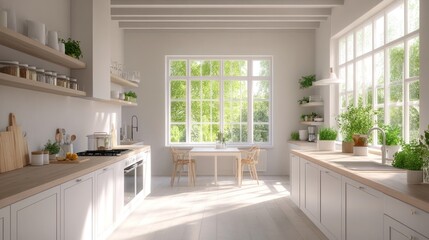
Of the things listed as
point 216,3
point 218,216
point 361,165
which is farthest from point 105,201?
point 216,3

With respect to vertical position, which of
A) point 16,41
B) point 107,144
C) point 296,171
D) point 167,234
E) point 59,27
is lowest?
point 167,234

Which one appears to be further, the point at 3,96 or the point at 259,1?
the point at 259,1

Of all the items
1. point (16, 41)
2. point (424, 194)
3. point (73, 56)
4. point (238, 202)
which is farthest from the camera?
point (238, 202)

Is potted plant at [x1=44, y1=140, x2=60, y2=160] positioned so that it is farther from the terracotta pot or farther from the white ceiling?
the terracotta pot

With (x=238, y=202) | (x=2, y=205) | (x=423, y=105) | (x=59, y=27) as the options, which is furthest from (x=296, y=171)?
(x=2, y=205)

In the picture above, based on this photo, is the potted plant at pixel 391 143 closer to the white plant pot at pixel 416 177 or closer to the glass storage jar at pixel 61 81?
the white plant pot at pixel 416 177

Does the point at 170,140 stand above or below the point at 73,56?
below

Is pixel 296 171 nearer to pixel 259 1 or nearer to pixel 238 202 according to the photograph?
pixel 238 202

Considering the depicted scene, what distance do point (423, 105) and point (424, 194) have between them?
2.27 m

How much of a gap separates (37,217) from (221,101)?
6904 millimetres

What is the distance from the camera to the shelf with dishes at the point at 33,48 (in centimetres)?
310

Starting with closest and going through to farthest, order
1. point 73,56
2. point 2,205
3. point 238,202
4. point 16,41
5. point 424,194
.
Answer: point 2,205 → point 424,194 → point 16,41 → point 73,56 → point 238,202

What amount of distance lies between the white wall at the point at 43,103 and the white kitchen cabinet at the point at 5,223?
1.56 meters

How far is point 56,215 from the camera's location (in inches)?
111
